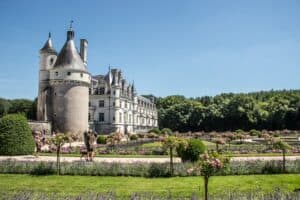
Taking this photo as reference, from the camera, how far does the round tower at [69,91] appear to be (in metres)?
37.7

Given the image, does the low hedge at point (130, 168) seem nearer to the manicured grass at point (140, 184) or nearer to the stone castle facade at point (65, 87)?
the manicured grass at point (140, 184)

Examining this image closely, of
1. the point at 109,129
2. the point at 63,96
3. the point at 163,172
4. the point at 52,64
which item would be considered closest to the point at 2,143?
the point at 163,172

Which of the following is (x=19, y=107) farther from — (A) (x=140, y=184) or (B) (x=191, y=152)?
(A) (x=140, y=184)

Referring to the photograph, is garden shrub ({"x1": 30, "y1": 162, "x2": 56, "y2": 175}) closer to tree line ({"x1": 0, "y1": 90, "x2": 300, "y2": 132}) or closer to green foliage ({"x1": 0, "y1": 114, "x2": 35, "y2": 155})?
green foliage ({"x1": 0, "y1": 114, "x2": 35, "y2": 155})

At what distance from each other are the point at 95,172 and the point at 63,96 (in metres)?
26.2

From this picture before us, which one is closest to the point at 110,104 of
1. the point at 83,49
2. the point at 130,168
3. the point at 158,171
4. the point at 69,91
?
the point at 83,49

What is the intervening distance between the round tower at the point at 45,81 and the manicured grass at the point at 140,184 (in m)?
26.9

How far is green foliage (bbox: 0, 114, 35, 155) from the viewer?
20078 millimetres

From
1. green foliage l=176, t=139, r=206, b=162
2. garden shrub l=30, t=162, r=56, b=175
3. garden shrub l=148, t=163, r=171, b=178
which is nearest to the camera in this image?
garden shrub l=148, t=163, r=171, b=178

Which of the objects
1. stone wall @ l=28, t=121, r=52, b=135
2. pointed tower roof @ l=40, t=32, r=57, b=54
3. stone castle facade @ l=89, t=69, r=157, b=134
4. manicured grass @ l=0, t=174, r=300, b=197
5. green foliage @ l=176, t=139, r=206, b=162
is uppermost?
pointed tower roof @ l=40, t=32, r=57, b=54

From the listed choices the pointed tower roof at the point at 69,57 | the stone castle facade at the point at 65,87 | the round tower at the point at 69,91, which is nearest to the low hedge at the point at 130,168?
the round tower at the point at 69,91

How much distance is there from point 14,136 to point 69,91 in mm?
18118

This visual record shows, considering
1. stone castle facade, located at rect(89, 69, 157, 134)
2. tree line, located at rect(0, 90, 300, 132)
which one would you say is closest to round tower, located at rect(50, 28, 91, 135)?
stone castle facade, located at rect(89, 69, 157, 134)

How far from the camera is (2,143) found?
20141mm
